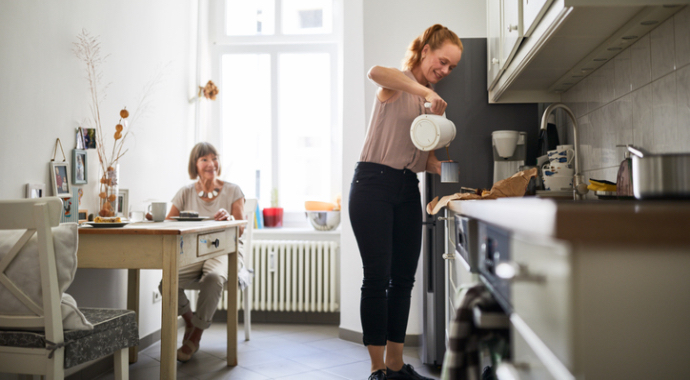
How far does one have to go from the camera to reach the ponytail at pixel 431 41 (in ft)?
Answer: 6.45

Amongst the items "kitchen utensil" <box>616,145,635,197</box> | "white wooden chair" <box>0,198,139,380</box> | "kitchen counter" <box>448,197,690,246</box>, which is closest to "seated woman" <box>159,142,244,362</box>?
"white wooden chair" <box>0,198,139,380</box>

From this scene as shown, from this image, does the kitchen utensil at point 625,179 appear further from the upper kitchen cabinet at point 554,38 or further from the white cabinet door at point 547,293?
the white cabinet door at point 547,293

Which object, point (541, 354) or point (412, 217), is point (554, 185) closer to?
point (412, 217)

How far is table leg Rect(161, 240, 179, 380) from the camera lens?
1.88 meters

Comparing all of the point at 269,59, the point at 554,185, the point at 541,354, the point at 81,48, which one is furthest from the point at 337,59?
the point at 541,354

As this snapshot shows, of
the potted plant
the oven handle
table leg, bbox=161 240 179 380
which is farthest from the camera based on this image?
the potted plant

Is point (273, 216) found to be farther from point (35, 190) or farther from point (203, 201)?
point (35, 190)

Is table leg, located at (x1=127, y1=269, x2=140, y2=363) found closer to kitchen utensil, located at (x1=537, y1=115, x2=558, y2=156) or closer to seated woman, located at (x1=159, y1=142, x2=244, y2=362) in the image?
seated woman, located at (x1=159, y1=142, x2=244, y2=362)

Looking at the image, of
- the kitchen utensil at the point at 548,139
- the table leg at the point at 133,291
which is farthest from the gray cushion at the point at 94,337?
the kitchen utensil at the point at 548,139

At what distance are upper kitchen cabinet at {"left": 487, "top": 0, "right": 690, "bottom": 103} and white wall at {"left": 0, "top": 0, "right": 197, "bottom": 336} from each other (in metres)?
1.78

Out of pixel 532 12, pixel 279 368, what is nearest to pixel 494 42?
pixel 532 12

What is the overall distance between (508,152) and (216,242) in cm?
135

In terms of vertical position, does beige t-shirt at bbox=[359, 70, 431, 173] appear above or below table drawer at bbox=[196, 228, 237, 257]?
above

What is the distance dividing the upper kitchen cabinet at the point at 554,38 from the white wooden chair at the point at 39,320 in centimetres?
143
